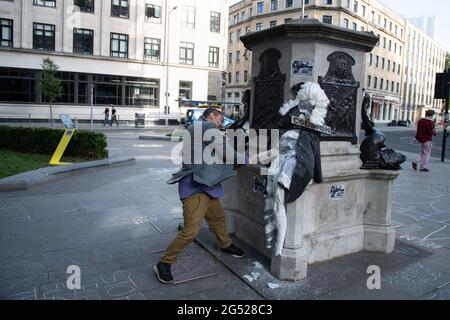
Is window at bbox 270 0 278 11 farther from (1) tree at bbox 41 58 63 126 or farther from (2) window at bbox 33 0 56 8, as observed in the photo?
(1) tree at bbox 41 58 63 126

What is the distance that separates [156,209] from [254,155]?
8.99ft

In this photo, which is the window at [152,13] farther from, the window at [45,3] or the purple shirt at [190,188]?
the purple shirt at [190,188]

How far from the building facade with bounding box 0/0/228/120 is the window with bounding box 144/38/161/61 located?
4.0 inches

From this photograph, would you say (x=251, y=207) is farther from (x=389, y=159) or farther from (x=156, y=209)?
(x=156, y=209)

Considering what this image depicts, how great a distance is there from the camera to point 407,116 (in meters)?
81.4

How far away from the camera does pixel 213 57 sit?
142ft

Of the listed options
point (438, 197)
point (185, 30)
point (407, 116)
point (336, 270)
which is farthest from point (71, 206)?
point (407, 116)

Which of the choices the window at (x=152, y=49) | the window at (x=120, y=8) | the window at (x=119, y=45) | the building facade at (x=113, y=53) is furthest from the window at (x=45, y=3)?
the window at (x=152, y=49)

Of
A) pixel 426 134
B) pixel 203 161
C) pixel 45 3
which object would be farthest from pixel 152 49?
pixel 203 161

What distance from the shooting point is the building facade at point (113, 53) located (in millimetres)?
33750

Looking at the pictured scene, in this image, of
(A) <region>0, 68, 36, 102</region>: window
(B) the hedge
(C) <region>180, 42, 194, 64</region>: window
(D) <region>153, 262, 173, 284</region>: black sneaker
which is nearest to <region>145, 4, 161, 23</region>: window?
(C) <region>180, 42, 194, 64</region>: window

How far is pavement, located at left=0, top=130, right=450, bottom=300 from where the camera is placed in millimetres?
3740

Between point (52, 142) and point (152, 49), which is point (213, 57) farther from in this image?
point (52, 142)
